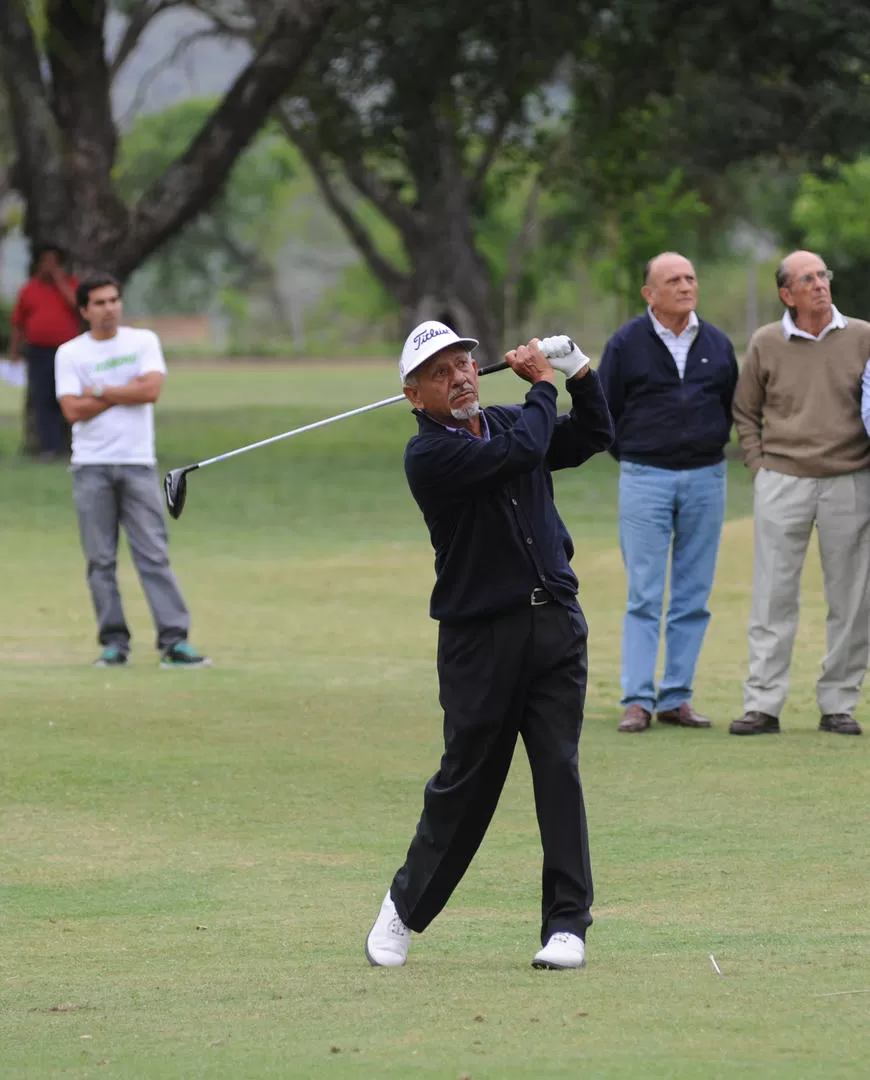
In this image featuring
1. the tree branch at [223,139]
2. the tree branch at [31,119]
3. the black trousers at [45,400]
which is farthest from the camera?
the black trousers at [45,400]

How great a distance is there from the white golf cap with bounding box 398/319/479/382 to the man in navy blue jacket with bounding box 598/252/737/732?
442cm

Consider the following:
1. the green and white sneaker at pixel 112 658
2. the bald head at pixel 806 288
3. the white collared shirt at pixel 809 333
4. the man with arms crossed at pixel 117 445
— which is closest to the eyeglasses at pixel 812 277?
the bald head at pixel 806 288

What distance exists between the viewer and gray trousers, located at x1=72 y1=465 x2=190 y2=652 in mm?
12266

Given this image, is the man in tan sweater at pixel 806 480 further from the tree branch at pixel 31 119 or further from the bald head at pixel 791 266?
the tree branch at pixel 31 119

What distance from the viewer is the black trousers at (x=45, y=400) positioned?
25984 millimetres

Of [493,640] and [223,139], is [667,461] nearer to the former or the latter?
[493,640]

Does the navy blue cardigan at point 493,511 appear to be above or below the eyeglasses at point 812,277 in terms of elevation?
below

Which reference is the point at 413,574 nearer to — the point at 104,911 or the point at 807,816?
the point at 807,816

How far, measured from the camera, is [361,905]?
7031 millimetres

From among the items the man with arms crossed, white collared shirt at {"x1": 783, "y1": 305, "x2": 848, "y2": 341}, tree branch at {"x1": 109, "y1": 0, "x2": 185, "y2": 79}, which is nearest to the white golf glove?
white collared shirt at {"x1": 783, "y1": 305, "x2": 848, "y2": 341}

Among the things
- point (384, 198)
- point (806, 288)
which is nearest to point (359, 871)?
point (806, 288)

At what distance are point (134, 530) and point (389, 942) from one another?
6549 mm

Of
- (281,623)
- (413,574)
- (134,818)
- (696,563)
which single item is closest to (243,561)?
(413,574)

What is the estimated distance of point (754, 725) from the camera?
399 inches
